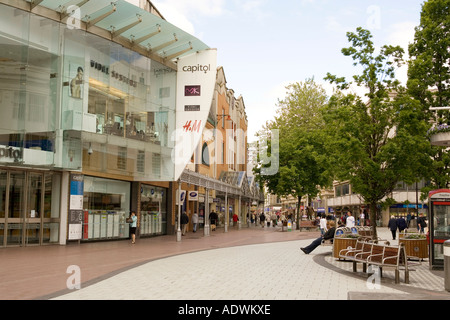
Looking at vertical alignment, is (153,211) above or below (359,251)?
above

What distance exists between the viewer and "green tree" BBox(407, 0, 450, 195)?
1658cm

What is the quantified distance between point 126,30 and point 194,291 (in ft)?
56.5

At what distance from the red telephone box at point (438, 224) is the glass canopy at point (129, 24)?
15457mm

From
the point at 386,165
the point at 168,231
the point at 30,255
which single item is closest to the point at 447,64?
the point at 386,165

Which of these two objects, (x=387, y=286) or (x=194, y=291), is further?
(x=387, y=286)

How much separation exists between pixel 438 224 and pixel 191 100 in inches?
639

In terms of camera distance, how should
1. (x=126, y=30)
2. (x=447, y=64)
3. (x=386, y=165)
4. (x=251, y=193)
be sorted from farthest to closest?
(x=251, y=193) < (x=126, y=30) < (x=447, y=64) < (x=386, y=165)

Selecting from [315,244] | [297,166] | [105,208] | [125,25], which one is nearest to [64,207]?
[105,208]

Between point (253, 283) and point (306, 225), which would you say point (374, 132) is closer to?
point (253, 283)

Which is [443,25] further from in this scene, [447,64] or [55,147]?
[55,147]

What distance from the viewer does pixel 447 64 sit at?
17141 millimetres

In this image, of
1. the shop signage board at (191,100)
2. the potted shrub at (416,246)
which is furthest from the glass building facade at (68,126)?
the potted shrub at (416,246)

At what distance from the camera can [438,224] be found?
1376 cm
